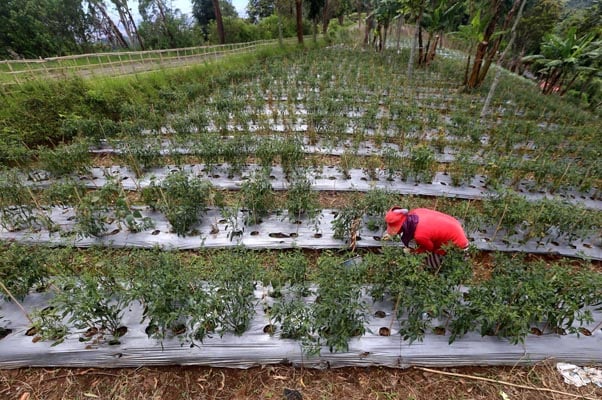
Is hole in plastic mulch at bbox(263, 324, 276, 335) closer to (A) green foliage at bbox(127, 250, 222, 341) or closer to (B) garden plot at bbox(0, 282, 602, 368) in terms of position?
(B) garden plot at bbox(0, 282, 602, 368)

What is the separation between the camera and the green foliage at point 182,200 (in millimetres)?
3293

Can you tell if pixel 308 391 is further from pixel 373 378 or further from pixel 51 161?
pixel 51 161

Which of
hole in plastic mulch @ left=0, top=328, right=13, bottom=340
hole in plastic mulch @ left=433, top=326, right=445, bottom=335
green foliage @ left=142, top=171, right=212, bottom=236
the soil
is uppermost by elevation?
green foliage @ left=142, top=171, right=212, bottom=236

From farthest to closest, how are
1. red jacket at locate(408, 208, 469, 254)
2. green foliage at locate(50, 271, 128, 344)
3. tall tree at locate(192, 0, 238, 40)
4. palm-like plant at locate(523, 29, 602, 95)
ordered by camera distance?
tall tree at locate(192, 0, 238, 40)
palm-like plant at locate(523, 29, 602, 95)
red jacket at locate(408, 208, 469, 254)
green foliage at locate(50, 271, 128, 344)

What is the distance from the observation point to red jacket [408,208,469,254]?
2.53 m

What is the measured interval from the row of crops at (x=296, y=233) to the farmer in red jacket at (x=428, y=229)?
0.82 ft

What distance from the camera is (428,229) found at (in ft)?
8.39

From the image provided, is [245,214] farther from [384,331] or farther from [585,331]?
[585,331]

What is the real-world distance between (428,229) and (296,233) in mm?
1616

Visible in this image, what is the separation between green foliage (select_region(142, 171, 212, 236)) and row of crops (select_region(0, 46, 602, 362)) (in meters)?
0.02

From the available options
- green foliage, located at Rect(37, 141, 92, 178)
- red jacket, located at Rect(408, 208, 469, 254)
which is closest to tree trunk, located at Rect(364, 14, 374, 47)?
green foliage, located at Rect(37, 141, 92, 178)

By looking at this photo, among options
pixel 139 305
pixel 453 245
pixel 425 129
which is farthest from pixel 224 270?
pixel 425 129

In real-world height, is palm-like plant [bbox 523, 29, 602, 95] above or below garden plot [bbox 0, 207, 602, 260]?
above

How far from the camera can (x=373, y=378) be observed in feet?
7.19
